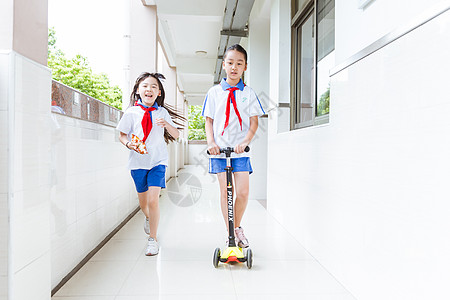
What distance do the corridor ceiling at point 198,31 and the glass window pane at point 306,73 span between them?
50.7 inches

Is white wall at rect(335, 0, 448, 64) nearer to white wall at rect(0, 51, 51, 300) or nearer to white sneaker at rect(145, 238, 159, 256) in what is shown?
white wall at rect(0, 51, 51, 300)

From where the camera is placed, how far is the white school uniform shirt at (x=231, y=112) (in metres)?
2.63

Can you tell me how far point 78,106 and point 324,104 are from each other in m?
1.85

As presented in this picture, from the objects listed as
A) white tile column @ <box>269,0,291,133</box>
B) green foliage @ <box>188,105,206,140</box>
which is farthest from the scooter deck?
green foliage @ <box>188,105,206,140</box>

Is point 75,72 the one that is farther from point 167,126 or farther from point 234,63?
point 234,63

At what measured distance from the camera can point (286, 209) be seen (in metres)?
3.40

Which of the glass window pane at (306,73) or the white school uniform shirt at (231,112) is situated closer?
the white school uniform shirt at (231,112)

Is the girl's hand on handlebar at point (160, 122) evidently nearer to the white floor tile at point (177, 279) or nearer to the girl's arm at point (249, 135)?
the girl's arm at point (249, 135)

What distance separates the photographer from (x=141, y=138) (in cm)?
266

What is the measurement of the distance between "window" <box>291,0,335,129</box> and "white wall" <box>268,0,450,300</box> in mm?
602

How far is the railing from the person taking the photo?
1.89 m

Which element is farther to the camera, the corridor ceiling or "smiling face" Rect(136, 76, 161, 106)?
the corridor ceiling

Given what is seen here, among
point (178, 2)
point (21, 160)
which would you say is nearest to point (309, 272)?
point (21, 160)

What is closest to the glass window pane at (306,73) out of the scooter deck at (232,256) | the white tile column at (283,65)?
the white tile column at (283,65)
